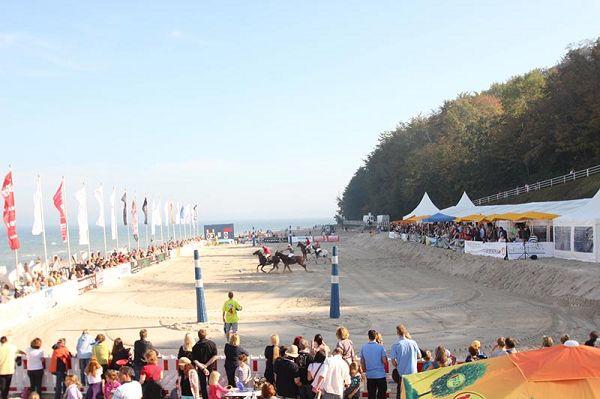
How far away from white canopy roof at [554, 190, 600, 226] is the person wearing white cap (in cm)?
1956

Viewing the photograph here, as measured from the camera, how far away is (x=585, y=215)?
23500mm

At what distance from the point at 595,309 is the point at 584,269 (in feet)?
13.8

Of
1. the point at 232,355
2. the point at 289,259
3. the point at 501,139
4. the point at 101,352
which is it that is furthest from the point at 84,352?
the point at 501,139

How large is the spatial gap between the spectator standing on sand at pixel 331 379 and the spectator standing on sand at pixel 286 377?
1.72 feet

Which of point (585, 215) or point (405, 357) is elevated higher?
point (585, 215)

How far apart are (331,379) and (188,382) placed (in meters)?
2.33

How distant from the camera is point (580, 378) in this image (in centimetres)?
449

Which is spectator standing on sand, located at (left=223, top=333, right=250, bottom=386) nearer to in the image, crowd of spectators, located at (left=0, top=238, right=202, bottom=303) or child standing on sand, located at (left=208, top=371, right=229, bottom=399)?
child standing on sand, located at (left=208, top=371, right=229, bottom=399)

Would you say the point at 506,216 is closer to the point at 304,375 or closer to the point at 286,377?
the point at 304,375

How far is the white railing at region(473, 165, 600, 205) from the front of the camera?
40237mm

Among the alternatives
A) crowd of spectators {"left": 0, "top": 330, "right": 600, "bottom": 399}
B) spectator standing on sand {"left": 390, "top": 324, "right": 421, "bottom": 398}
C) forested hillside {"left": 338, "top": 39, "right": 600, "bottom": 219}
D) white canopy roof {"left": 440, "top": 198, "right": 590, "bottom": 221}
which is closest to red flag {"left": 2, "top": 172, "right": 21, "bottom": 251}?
crowd of spectators {"left": 0, "top": 330, "right": 600, "bottom": 399}

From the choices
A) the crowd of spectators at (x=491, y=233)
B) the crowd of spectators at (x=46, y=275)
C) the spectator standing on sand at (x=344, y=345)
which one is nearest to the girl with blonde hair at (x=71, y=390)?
the spectator standing on sand at (x=344, y=345)

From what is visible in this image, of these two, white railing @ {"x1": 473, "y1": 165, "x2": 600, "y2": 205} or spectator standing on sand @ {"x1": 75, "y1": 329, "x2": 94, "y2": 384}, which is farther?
white railing @ {"x1": 473, "y1": 165, "x2": 600, "y2": 205}

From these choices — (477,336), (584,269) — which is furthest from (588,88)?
(477,336)
